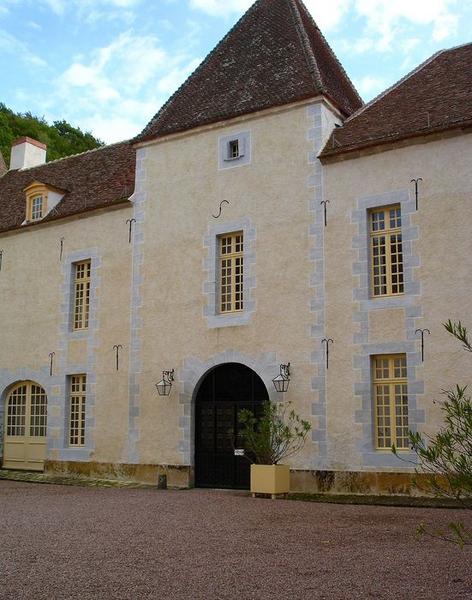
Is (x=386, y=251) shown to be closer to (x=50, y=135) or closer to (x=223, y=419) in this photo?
(x=223, y=419)

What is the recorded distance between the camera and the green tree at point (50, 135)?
116 feet

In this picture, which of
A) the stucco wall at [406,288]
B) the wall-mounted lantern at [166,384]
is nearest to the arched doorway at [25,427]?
the wall-mounted lantern at [166,384]

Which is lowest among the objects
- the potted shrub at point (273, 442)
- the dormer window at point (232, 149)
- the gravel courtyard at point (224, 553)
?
the gravel courtyard at point (224, 553)

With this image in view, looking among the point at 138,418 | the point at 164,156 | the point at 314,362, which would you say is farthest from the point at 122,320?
the point at 314,362

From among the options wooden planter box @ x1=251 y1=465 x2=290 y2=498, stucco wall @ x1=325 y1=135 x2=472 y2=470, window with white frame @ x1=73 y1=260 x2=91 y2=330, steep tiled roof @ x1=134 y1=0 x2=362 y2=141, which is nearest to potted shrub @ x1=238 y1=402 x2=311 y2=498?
wooden planter box @ x1=251 y1=465 x2=290 y2=498

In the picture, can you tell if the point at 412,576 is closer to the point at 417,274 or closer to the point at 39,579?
the point at 39,579

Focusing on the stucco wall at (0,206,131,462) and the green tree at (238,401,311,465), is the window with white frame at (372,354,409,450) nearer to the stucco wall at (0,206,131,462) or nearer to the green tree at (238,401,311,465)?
the green tree at (238,401,311,465)

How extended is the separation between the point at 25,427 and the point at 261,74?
10004 mm

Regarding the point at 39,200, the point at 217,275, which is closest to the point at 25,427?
the point at 39,200

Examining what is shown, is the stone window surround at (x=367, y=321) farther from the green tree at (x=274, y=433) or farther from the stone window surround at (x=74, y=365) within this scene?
the stone window surround at (x=74, y=365)

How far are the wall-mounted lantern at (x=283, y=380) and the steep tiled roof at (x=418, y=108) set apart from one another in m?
4.00

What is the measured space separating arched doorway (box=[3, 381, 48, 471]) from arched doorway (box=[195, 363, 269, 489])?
15.6ft

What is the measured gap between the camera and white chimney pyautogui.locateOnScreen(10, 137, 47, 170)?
892 inches

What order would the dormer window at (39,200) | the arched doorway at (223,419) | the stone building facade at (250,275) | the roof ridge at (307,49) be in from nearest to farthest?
the stone building facade at (250,275) → the arched doorway at (223,419) → the roof ridge at (307,49) → the dormer window at (39,200)
